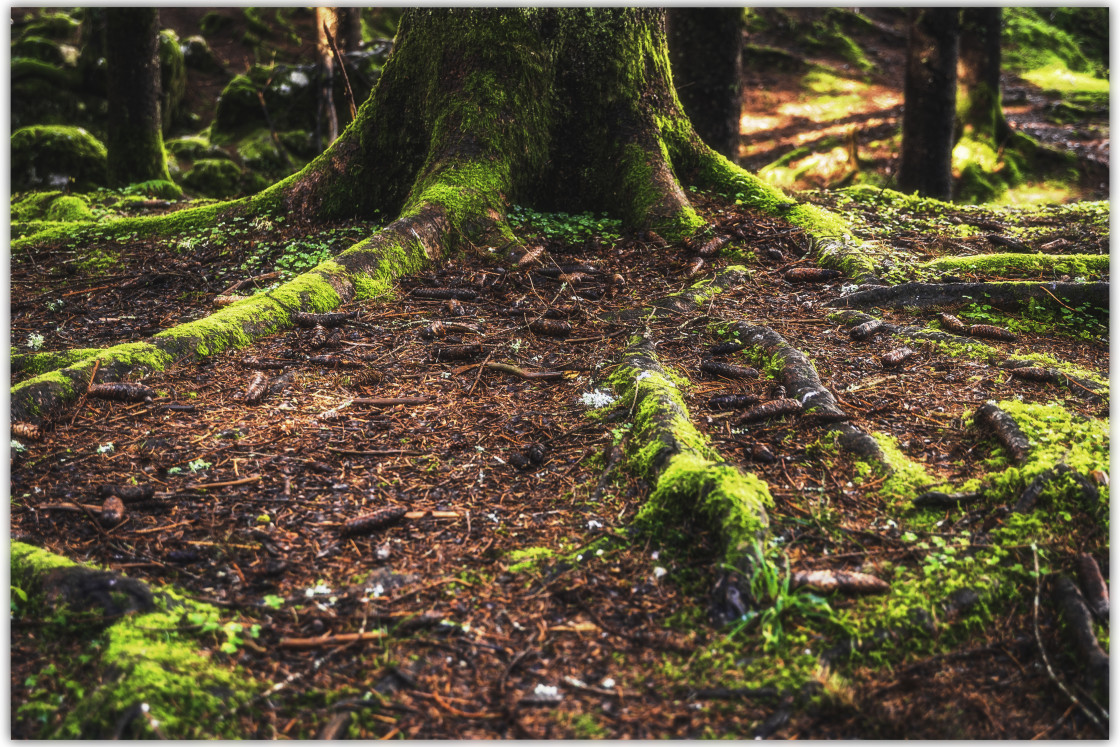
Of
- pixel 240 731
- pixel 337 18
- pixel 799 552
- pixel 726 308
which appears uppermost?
pixel 337 18

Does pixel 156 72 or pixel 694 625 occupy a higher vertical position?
pixel 156 72

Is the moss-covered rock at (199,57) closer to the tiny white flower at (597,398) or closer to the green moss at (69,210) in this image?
the green moss at (69,210)

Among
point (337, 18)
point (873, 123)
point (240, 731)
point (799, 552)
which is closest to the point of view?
point (240, 731)

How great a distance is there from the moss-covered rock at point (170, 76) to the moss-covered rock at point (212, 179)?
18.2ft

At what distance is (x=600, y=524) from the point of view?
3.05 metres

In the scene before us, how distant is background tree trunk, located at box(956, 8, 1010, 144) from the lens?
12.9 metres

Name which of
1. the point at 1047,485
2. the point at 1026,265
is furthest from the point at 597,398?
the point at 1026,265

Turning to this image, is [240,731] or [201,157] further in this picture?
[201,157]

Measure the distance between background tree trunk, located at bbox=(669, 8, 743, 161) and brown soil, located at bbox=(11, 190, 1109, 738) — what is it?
467cm

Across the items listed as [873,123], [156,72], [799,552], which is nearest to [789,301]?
[799,552]

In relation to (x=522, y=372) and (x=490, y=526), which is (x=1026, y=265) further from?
(x=490, y=526)

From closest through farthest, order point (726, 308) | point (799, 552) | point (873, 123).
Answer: point (799, 552) < point (726, 308) < point (873, 123)

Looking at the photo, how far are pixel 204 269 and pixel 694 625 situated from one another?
4.91 metres

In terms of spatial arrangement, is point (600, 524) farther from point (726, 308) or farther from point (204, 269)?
point (204, 269)
